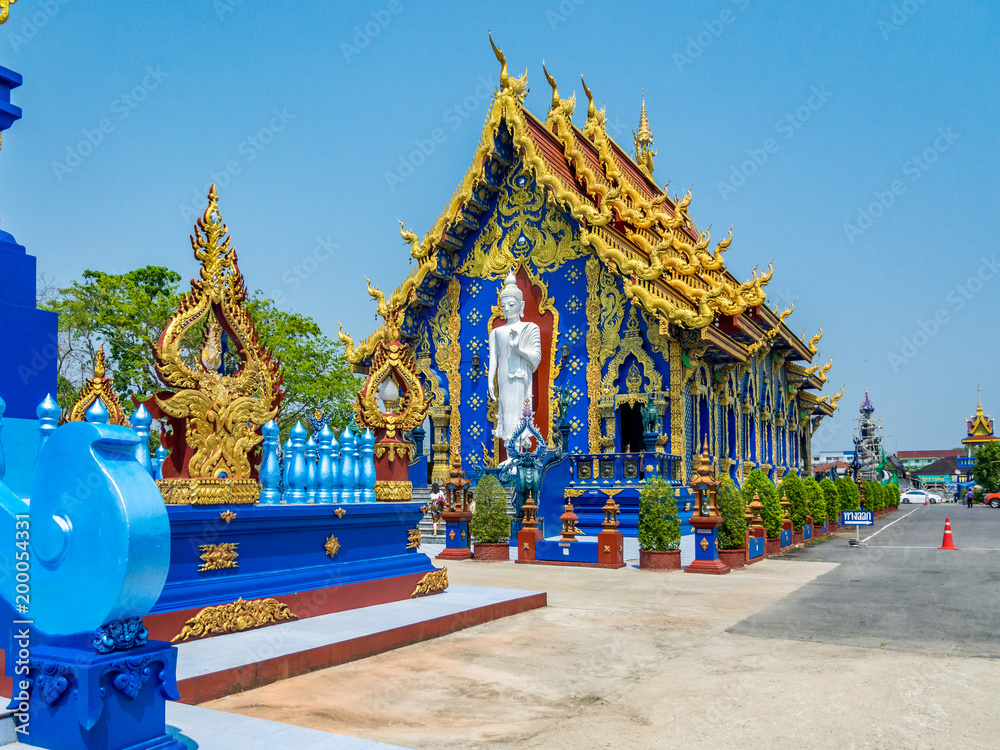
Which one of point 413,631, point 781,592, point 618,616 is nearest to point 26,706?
point 413,631

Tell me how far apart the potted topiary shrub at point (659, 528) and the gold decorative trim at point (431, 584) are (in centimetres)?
553

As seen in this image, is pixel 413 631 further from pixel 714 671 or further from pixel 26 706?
pixel 26 706

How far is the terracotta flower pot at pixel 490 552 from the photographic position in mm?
15870

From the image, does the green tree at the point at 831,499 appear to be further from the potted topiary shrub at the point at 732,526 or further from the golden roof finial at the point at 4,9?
the golden roof finial at the point at 4,9

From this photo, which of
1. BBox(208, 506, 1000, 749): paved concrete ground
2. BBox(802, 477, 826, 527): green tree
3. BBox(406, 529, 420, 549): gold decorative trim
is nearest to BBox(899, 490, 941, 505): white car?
BBox(802, 477, 826, 527): green tree

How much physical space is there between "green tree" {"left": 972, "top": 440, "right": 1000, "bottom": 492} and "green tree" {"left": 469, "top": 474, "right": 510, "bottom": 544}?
67796 millimetres

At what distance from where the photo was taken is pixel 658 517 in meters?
14.3

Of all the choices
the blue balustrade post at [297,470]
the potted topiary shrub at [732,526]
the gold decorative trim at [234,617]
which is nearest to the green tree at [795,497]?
the potted topiary shrub at [732,526]

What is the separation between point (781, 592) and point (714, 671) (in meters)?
5.35

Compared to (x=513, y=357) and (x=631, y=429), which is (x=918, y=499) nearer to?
(x=631, y=429)

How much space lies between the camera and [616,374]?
843 inches


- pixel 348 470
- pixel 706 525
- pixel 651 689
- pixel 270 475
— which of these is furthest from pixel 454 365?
pixel 651 689

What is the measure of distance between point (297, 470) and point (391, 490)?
118cm

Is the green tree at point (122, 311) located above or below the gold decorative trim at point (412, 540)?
above
